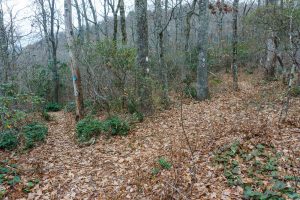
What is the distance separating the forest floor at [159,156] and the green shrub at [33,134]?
271mm

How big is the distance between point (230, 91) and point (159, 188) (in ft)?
29.9

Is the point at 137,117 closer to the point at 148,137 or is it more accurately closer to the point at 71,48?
the point at 148,137

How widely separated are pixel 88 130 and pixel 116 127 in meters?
0.83

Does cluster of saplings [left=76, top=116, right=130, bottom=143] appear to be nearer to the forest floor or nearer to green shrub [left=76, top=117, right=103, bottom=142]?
green shrub [left=76, top=117, right=103, bottom=142]

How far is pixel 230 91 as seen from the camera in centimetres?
1242

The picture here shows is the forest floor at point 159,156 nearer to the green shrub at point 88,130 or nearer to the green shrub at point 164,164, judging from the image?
the green shrub at point 164,164

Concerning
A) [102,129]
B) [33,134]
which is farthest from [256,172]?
[33,134]

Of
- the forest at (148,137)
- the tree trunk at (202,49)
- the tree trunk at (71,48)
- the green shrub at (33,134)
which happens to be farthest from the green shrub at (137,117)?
the tree trunk at (202,49)

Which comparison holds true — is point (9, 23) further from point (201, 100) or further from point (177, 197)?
point (177, 197)

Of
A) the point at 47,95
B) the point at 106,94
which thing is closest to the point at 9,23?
the point at 47,95

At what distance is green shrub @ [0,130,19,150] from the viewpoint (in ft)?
22.2

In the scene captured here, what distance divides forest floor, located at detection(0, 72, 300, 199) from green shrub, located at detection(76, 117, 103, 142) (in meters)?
0.31

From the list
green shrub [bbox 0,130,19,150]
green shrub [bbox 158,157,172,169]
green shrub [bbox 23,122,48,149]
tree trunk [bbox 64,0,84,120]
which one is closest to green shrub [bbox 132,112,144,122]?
tree trunk [bbox 64,0,84,120]

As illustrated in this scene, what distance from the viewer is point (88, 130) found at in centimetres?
737
